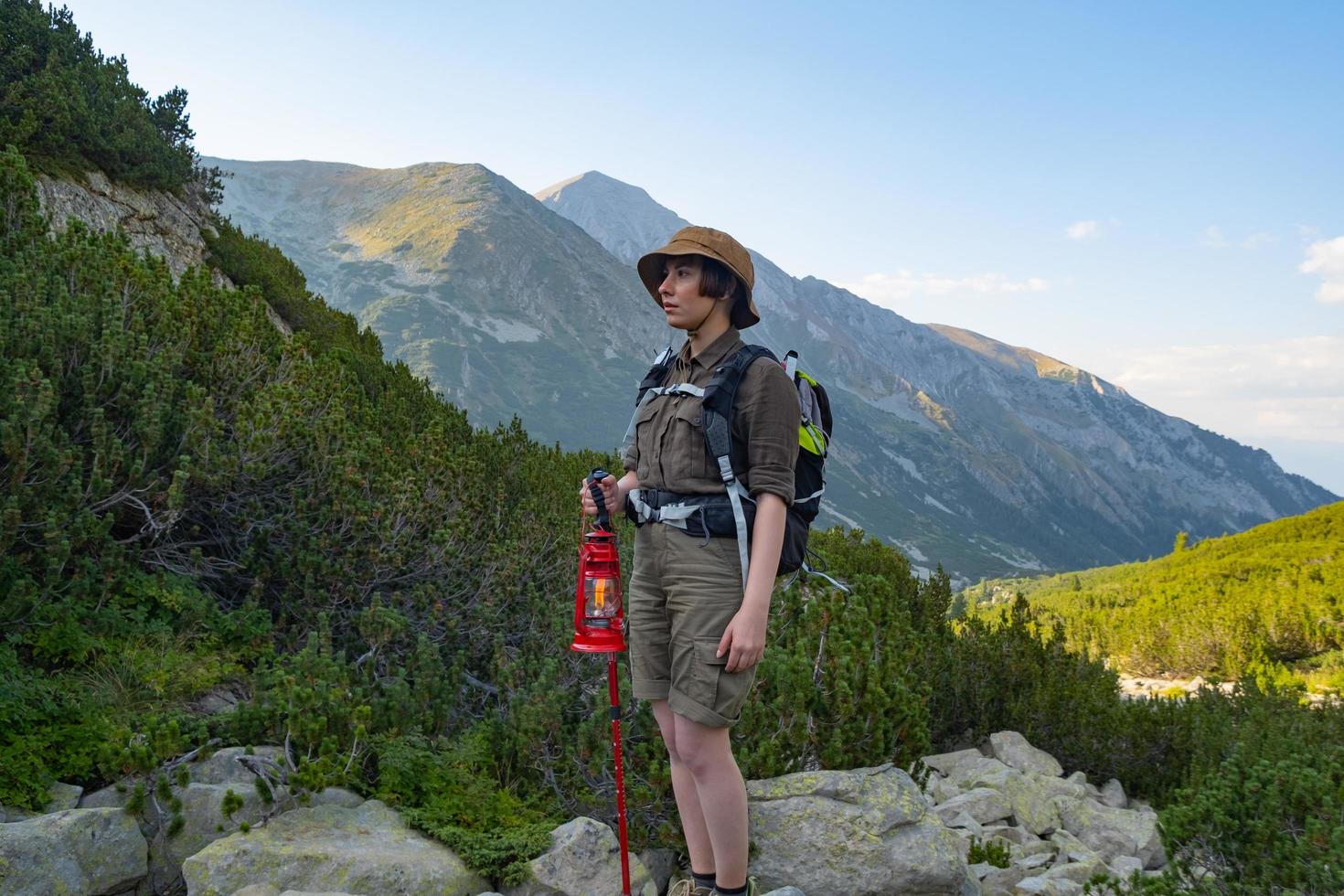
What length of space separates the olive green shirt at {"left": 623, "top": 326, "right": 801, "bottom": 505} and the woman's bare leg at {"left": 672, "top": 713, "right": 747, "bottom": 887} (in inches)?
30.5

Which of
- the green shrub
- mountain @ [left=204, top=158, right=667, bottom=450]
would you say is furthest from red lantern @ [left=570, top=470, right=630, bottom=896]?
mountain @ [left=204, top=158, right=667, bottom=450]

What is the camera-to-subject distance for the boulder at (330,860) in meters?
3.12

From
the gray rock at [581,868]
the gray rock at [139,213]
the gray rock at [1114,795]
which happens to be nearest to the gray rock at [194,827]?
the gray rock at [581,868]

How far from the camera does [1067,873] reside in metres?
4.41

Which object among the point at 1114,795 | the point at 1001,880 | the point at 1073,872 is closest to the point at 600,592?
the point at 1001,880

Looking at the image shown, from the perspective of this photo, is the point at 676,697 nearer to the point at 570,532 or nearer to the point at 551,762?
the point at 551,762

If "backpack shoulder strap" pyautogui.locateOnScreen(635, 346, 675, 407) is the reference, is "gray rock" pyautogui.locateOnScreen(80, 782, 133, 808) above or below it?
below

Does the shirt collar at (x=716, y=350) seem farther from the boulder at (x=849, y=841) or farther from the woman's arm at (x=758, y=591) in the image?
the boulder at (x=849, y=841)

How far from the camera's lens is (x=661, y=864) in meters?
3.99

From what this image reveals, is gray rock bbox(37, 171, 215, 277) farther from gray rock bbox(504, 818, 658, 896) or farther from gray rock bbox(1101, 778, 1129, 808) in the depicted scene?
gray rock bbox(1101, 778, 1129, 808)

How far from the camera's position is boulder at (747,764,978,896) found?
12.2ft

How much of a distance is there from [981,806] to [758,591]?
4.00m

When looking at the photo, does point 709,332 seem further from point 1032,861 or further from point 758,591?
point 1032,861

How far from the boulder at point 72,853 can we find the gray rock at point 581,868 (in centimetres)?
150
